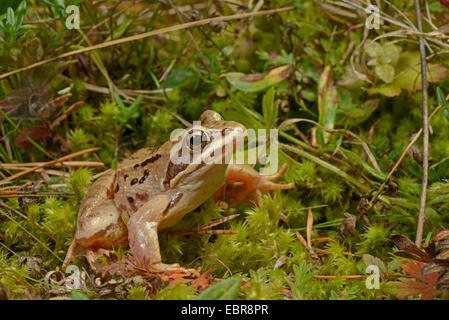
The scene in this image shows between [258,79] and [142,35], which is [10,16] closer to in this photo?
[142,35]

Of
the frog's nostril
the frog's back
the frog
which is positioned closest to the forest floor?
the frog

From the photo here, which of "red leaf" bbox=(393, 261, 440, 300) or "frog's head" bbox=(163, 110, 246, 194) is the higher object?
"frog's head" bbox=(163, 110, 246, 194)

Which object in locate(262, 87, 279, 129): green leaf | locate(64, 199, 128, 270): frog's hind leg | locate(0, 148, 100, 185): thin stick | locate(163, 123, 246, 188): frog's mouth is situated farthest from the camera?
locate(0, 148, 100, 185): thin stick

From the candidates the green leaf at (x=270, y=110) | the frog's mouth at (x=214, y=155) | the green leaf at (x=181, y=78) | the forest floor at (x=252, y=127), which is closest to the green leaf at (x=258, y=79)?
the forest floor at (x=252, y=127)

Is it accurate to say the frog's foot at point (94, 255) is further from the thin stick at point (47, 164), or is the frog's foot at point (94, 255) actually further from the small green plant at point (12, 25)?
the small green plant at point (12, 25)

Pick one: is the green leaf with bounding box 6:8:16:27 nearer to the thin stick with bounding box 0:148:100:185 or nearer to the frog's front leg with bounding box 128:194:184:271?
the thin stick with bounding box 0:148:100:185

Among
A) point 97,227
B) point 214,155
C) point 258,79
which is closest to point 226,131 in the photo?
point 214,155

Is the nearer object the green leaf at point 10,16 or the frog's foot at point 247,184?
the green leaf at point 10,16

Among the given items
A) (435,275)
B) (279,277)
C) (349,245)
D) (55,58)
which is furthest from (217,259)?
(55,58)
